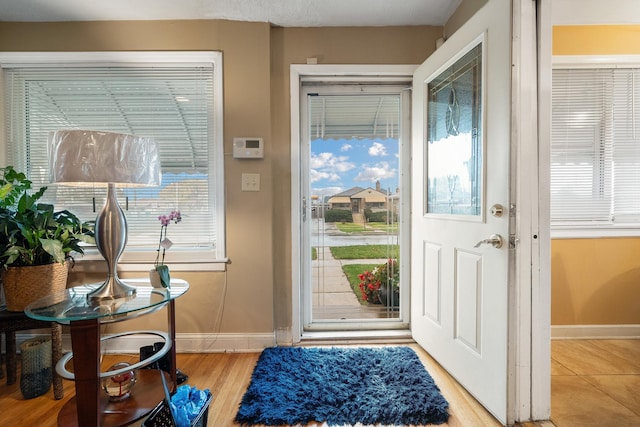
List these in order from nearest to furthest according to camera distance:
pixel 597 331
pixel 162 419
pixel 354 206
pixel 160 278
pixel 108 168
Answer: pixel 162 419 < pixel 108 168 < pixel 160 278 < pixel 597 331 < pixel 354 206

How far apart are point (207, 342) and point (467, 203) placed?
2.00 meters

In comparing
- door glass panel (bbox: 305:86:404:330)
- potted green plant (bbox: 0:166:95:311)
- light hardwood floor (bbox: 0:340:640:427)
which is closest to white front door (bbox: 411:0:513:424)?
light hardwood floor (bbox: 0:340:640:427)

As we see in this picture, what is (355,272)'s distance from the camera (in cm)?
248

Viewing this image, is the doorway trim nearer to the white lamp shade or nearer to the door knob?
the white lamp shade

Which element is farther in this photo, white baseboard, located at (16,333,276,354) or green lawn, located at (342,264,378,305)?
green lawn, located at (342,264,378,305)

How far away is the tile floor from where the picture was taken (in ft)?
4.76

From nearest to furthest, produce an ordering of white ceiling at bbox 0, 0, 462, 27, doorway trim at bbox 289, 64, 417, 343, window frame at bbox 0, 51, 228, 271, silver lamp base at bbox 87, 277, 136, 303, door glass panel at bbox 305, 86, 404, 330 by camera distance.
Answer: silver lamp base at bbox 87, 277, 136, 303 < white ceiling at bbox 0, 0, 462, 27 < window frame at bbox 0, 51, 228, 271 < doorway trim at bbox 289, 64, 417, 343 < door glass panel at bbox 305, 86, 404, 330

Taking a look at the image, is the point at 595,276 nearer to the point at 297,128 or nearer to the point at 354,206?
the point at 354,206

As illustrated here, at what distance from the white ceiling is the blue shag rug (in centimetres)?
235

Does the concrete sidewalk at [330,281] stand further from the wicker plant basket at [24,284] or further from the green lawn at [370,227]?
the wicker plant basket at [24,284]

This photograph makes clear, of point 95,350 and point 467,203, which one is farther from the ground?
point 467,203

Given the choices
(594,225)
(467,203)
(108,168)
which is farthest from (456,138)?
(108,168)

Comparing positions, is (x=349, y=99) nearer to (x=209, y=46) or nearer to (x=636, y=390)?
(x=209, y=46)

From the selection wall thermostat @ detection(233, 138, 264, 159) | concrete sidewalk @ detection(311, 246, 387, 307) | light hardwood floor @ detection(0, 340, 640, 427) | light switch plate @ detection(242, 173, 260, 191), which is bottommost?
light hardwood floor @ detection(0, 340, 640, 427)
